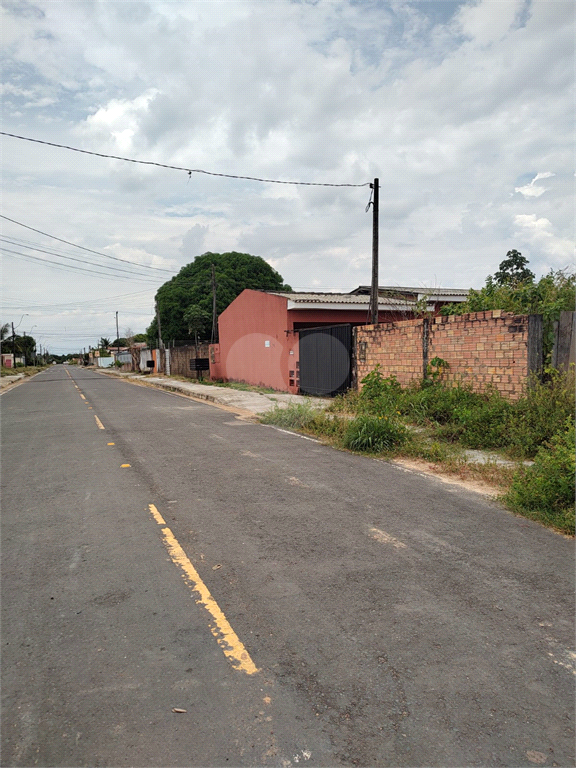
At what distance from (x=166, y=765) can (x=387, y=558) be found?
252 cm

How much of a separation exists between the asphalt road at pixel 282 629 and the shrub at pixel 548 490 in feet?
1.00

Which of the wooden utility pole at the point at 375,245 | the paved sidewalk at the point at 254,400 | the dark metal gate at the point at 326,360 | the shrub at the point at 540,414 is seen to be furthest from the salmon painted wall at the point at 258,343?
the shrub at the point at 540,414

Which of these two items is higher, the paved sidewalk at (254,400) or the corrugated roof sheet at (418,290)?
the corrugated roof sheet at (418,290)

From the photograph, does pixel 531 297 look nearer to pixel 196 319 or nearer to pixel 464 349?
pixel 464 349

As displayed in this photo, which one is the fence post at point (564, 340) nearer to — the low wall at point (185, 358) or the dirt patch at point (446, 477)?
the dirt patch at point (446, 477)

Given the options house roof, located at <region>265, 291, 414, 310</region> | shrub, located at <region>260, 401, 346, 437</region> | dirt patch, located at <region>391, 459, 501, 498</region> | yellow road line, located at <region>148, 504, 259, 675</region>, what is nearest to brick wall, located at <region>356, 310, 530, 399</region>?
shrub, located at <region>260, 401, 346, 437</region>

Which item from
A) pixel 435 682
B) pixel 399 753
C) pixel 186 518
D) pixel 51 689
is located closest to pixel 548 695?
pixel 435 682

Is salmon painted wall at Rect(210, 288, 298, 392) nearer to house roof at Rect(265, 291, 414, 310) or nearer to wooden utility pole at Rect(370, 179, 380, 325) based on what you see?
house roof at Rect(265, 291, 414, 310)

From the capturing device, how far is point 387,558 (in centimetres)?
438

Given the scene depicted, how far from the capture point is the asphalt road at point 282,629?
2.39m

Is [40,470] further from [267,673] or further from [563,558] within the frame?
[563,558]

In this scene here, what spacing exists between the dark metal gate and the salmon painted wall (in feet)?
3.12

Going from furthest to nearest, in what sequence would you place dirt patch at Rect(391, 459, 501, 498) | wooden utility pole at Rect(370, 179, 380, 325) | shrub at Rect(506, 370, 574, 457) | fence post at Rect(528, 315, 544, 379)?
wooden utility pole at Rect(370, 179, 380, 325)
fence post at Rect(528, 315, 544, 379)
shrub at Rect(506, 370, 574, 457)
dirt patch at Rect(391, 459, 501, 498)

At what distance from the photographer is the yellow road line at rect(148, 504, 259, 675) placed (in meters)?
2.95
